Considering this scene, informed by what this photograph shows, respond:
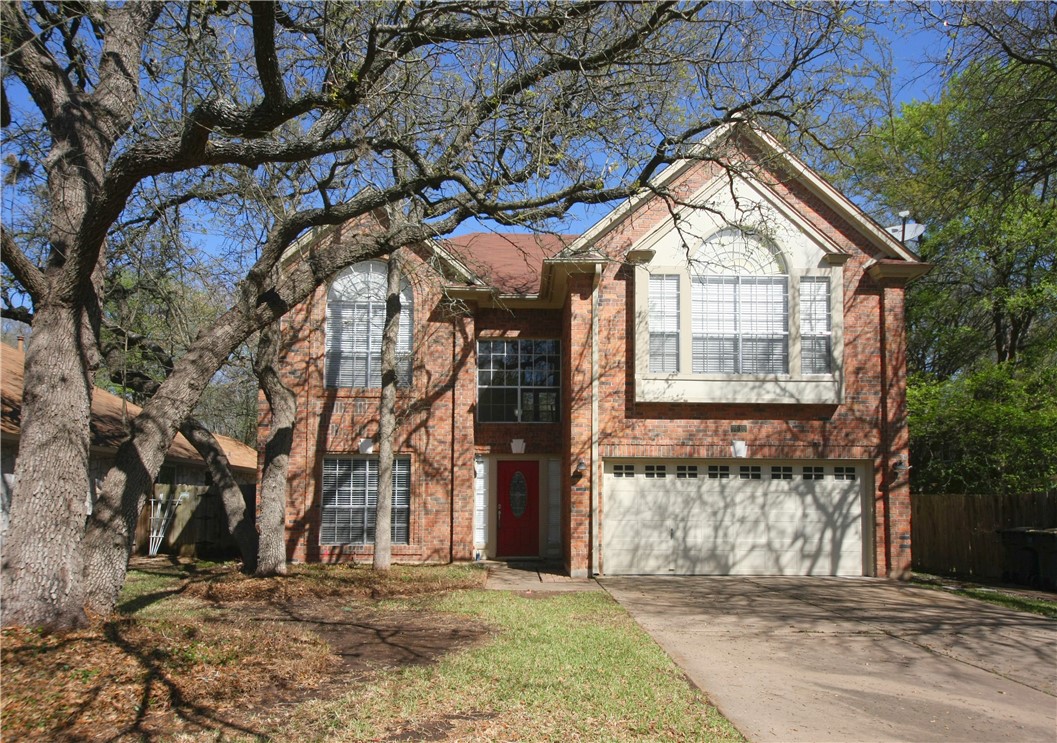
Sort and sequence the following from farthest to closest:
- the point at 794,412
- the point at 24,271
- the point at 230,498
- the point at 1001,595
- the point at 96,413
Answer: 1. the point at 96,413
2. the point at 794,412
3. the point at 230,498
4. the point at 1001,595
5. the point at 24,271

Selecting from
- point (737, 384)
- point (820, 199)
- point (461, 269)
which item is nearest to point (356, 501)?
point (461, 269)

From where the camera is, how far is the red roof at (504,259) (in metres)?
17.2

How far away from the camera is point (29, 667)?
6383 mm

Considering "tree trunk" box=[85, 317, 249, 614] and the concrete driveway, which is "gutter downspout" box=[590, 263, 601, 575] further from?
"tree trunk" box=[85, 317, 249, 614]

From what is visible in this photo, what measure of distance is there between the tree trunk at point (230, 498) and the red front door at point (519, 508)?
5195 millimetres

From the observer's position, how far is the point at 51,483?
25.7 feet

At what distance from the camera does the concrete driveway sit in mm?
6379

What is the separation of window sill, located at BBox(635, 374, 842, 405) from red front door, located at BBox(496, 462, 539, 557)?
12.6 ft

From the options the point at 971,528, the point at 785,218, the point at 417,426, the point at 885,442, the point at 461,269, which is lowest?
the point at 971,528

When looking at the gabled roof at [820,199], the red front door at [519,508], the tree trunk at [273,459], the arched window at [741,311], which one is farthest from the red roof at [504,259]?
the tree trunk at [273,459]

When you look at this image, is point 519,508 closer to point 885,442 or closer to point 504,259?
point 504,259

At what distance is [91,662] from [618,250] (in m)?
11.2

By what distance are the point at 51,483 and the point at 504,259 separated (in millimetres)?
13012

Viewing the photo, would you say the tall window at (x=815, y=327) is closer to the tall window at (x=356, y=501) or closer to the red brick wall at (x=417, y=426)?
the red brick wall at (x=417, y=426)
